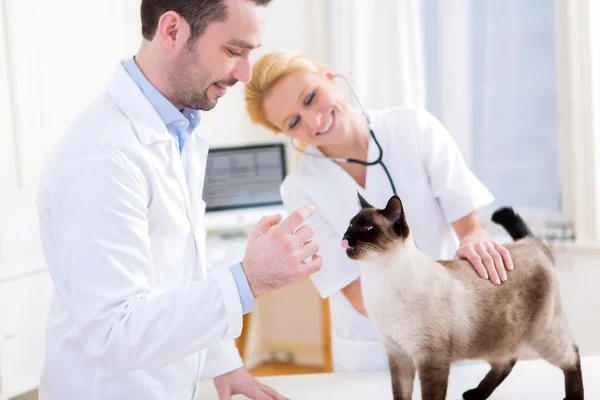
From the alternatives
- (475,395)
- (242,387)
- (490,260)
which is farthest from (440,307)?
(242,387)

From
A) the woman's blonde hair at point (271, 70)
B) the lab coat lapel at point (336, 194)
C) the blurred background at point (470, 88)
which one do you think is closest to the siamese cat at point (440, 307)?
the lab coat lapel at point (336, 194)

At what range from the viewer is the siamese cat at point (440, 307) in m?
1.07

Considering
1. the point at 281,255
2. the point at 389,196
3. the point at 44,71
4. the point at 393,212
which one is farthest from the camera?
the point at 44,71

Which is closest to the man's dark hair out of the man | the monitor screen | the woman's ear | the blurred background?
the man

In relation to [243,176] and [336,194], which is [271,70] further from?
[243,176]

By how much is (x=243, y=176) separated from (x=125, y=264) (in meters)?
2.22

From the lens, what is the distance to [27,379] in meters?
2.14

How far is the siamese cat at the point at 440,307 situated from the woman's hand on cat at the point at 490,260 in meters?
0.01

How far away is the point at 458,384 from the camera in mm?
1352

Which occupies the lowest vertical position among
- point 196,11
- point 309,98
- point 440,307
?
point 440,307

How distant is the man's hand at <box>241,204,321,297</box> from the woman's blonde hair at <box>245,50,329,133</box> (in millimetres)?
679

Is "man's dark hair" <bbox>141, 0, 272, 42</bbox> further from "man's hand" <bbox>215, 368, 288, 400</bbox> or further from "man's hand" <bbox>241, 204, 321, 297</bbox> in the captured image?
"man's hand" <bbox>215, 368, 288, 400</bbox>

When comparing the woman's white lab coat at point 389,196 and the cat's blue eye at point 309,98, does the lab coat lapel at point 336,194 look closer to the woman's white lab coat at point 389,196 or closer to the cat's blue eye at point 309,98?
the woman's white lab coat at point 389,196

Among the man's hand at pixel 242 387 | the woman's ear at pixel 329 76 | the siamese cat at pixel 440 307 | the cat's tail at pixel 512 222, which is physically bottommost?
the man's hand at pixel 242 387
